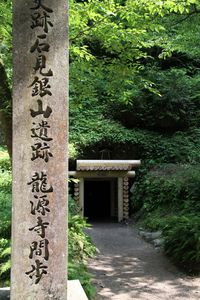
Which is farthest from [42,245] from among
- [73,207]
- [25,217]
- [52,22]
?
[73,207]

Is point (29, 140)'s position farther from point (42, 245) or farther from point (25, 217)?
point (42, 245)

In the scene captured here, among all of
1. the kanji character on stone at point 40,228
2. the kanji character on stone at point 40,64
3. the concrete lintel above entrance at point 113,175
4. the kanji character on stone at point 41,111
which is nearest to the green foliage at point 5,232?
the kanji character on stone at point 40,228

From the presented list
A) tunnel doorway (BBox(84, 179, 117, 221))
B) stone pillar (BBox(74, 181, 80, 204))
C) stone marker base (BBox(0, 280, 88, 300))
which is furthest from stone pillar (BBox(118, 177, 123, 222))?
stone marker base (BBox(0, 280, 88, 300))

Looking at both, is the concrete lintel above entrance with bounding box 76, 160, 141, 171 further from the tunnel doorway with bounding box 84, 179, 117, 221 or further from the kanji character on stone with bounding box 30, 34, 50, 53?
the kanji character on stone with bounding box 30, 34, 50, 53

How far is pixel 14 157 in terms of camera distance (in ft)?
11.0

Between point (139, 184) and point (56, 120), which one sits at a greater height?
point (56, 120)

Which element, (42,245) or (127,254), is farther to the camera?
(127,254)

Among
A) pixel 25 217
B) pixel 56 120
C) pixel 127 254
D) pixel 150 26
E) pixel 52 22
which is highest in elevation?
pixel 150 26

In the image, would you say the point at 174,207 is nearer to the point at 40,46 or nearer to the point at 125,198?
the point at 125,198

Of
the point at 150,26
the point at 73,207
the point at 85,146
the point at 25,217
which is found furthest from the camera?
the point at 85,146

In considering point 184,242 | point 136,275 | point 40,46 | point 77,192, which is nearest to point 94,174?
point 77,192

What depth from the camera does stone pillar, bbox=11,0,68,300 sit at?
3.30 metres

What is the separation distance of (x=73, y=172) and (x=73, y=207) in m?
3.32

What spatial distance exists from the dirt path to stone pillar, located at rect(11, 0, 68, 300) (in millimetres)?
2987
